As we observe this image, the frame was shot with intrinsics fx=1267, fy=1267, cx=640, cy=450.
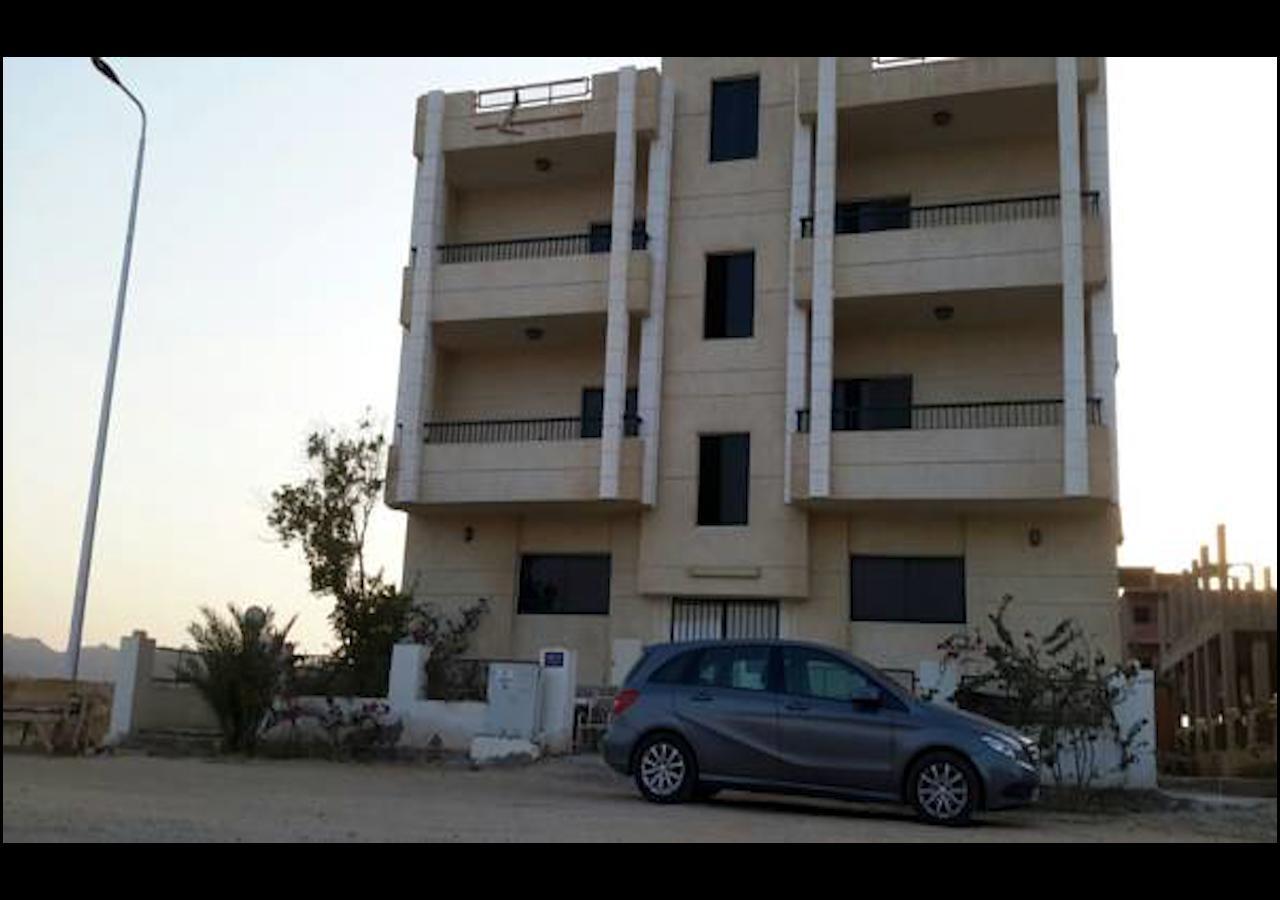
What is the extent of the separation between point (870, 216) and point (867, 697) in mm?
14976

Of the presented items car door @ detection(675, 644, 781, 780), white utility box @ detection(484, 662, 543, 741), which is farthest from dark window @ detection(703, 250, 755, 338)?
car door @ detection(675, 644, 781, 780)

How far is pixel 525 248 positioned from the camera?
27.9m

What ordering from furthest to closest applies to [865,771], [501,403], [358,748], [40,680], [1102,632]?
[501,403] < [1102,632] < [358,748] < [40,680] < [865,771]

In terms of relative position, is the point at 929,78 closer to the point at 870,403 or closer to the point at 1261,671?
the point at 870,403

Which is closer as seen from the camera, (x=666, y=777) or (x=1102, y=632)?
(x=666, y=777)

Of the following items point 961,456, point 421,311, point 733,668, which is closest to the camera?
point 733,668

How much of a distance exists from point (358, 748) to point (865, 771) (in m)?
10.1

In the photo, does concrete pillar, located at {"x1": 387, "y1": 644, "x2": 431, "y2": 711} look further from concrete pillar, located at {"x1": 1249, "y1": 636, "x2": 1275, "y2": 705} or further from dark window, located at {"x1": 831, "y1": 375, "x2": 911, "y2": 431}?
concrete pillar, located at {"x1": 1249, "y1": 636, "x2": 1275, "y2": 705}

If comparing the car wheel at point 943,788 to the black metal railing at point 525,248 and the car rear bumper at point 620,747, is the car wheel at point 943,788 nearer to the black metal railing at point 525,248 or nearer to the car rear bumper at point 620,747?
the car rear bumper at point 620,747

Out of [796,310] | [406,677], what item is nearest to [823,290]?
[796,310]

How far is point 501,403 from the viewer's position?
2777 centimetres
